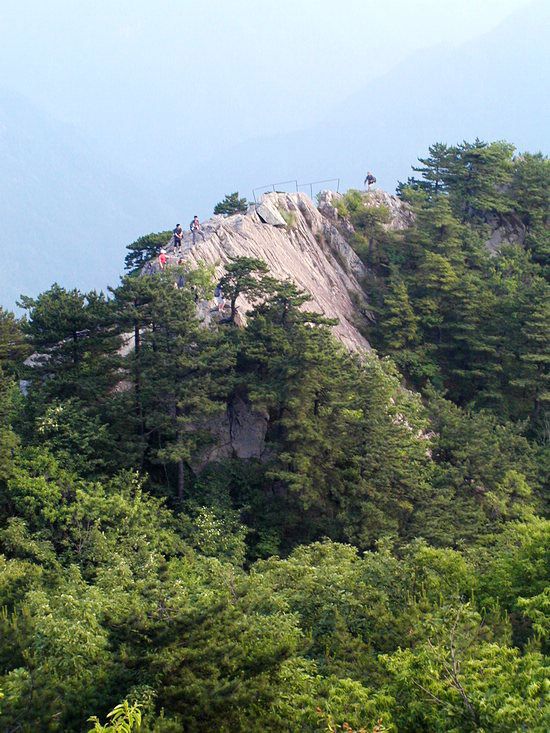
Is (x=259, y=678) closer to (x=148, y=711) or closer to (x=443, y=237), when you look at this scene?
(x=148, y=711)

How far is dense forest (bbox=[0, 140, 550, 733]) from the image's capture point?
11.0 m

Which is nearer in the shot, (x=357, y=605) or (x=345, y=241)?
(x=357, y=605)

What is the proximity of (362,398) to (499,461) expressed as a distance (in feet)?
18.0

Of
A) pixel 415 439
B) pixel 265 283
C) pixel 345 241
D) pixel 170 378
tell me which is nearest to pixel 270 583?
pixel 170 378

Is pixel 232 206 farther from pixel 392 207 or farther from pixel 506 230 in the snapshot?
pixel 506 230

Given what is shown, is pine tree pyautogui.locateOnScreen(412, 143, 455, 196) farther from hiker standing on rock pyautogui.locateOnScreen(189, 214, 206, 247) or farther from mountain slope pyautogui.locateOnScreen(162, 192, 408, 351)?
hiker standing on rock pyautogui.locateOnScreen(189, 214, 206, 247)

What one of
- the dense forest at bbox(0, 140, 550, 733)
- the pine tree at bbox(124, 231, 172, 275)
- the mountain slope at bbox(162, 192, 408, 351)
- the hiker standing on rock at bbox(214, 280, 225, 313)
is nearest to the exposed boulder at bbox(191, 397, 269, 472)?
the dense forest at bbox(0, 140, 550, 733)

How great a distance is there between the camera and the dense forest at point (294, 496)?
11031 millimetres

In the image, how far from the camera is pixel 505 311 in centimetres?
3528

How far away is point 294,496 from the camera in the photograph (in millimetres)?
24906

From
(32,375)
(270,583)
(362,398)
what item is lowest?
(270,583)

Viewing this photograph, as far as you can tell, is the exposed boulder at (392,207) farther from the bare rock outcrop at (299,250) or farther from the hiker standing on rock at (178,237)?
the hiker standing on rock at (178,237)

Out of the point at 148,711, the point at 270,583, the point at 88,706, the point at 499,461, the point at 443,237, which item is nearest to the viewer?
the point at 148,711

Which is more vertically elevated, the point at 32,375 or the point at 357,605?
the point at 32,375
